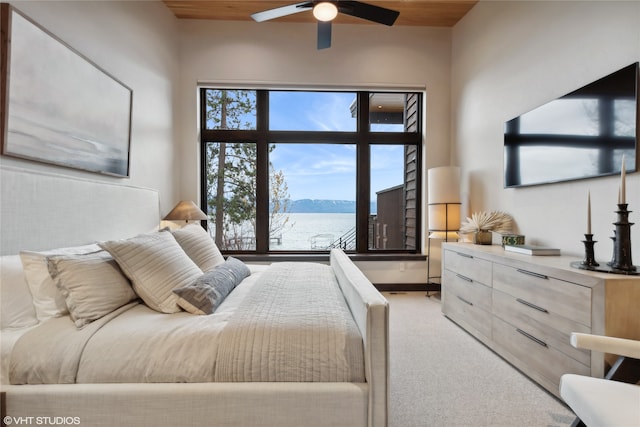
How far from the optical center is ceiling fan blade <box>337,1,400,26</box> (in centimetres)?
230

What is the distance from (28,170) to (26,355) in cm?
96

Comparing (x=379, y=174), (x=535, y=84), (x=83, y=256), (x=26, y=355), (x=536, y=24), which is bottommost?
(x=26, y=355)

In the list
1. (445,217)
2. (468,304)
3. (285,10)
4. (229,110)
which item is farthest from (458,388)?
(229,110)

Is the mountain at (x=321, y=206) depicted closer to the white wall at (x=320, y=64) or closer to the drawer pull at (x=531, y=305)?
the white wall at (x=320, y=64)

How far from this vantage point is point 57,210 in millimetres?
1746

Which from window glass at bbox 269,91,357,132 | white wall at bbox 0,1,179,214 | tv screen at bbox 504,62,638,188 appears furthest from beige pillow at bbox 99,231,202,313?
window glass at bbox 269,91,357,132

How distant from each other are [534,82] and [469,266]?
1642 mm

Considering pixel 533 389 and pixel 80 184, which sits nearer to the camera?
pixel 533 389

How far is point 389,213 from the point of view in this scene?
13.7 feet

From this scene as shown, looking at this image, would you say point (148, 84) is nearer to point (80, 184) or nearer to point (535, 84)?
point (80, 184)

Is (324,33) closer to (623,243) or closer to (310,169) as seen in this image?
(310,169)

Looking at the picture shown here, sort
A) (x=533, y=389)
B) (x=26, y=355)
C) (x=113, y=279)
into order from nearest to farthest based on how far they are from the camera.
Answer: (x=26, y=355)
(x=113, y=279)
(x=533, y=389)

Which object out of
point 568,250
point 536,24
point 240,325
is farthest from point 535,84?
point 240,325

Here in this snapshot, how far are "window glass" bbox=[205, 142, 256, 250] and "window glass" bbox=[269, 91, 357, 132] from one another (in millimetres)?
595
